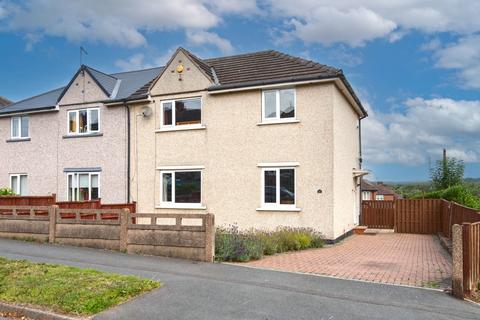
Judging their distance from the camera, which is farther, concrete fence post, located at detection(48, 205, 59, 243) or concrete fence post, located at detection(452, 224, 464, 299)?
concrete fence post, located at detection(48, 205, 59, 243)

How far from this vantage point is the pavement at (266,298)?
709 cm

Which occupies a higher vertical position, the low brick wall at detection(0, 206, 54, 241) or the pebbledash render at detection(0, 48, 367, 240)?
the pebbledash render at detection(0, 48, 367, 240)

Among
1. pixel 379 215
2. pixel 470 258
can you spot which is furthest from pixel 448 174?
pixel 470 258

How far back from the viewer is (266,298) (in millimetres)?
7918

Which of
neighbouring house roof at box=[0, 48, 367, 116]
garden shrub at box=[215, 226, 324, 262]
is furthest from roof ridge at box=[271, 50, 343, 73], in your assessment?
garden shrub at box=[215, 226, 324, 262]

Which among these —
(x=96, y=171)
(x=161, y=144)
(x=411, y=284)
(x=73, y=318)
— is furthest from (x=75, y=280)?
(x=96, y=171)

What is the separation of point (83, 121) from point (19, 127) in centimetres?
447

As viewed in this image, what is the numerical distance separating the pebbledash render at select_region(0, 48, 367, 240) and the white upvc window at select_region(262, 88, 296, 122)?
0.13 ft

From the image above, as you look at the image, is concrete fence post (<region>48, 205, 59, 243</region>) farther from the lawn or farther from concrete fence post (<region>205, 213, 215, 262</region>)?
concrete fence post (<region>205, 213, 215, 262</region>)

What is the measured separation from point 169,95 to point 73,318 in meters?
13.2

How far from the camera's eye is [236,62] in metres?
20.1

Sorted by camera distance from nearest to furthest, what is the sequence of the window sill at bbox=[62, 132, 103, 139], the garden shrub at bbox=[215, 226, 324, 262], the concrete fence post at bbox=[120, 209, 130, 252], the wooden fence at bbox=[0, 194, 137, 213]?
the garden shrub at bbox=[215, 226, 324, 262] < the concrete fence post at bbox=[120, 209, 130, 252] < the wooden fence at bbox=[0, 194, 137, 213] < the window sill at bbox=[62, 132, 103, 139]

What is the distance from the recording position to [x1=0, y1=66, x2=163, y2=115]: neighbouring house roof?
2114cm

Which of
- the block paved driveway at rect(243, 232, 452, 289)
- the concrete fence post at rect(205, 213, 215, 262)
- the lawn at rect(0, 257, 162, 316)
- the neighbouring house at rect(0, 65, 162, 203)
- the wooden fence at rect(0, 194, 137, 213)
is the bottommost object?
the block paved driveway at rect(243, 232, 452, 289)
